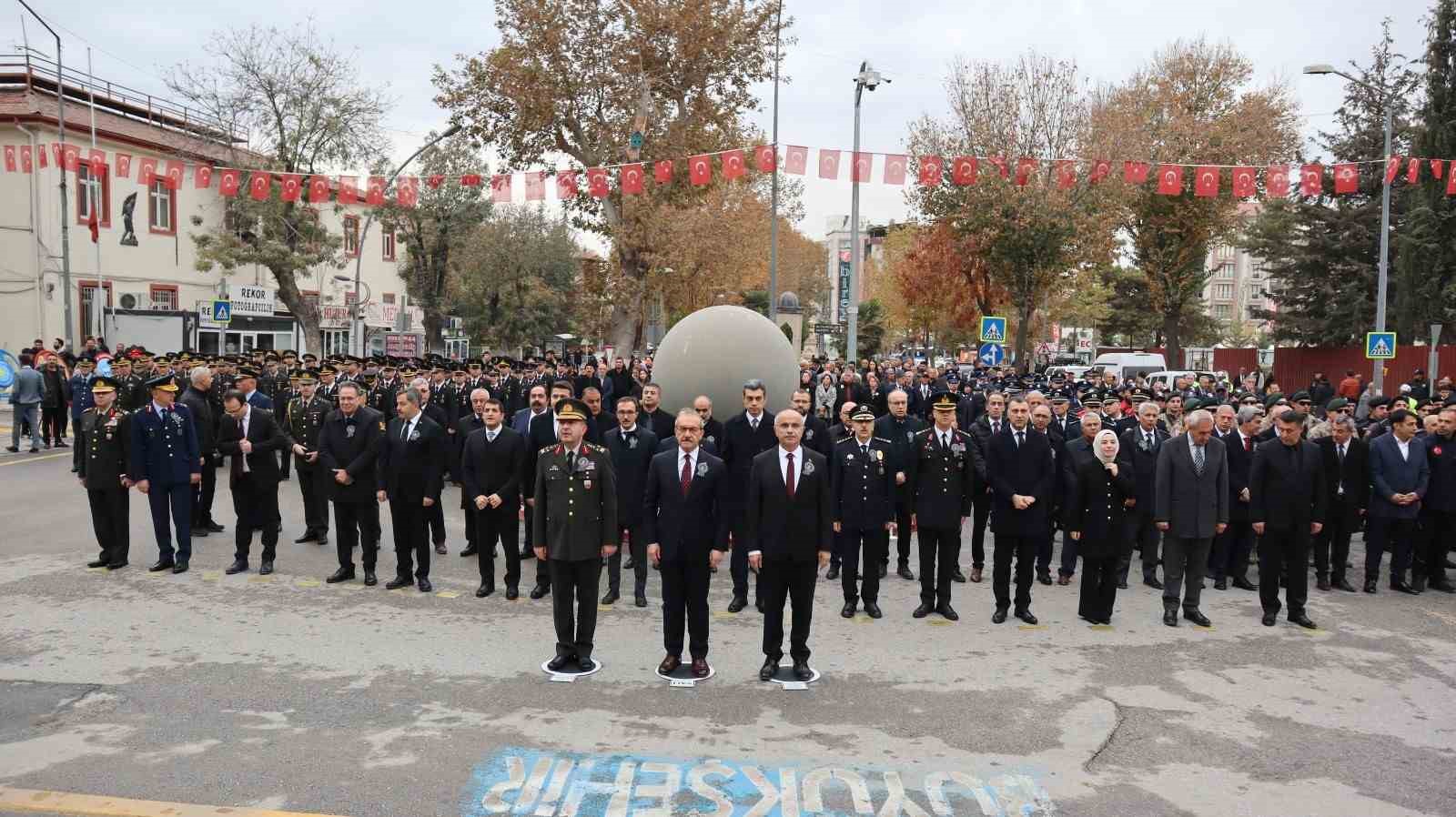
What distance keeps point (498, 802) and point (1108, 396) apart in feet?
36.9

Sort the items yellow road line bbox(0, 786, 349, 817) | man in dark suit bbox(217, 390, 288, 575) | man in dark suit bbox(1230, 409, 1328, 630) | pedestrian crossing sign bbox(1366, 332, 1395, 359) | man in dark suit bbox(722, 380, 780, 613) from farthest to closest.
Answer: pedestrian crossing sign bbox(1366, 332, 1395, 359), man in dark suit bbox(217, 390, 288, 575), man in dark suit bbox(722, 380, 780, 613), man in dark suit bbox(1230, 409, 1328, 630), yellow road line bbox(0, 786, 349, 817)

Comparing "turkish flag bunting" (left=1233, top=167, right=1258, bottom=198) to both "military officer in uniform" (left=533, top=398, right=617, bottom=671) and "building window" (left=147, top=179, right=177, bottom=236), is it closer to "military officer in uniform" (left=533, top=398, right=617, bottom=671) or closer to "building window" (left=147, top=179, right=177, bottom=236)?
"military officer in uniform" (left=533, top=398, right=617, bottom=671)

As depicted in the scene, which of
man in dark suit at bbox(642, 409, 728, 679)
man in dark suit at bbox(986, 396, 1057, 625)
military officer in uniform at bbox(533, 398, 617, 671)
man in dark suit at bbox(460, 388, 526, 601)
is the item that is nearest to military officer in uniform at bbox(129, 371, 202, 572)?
man in dark suit at bbox(460, 388, 526, 601)

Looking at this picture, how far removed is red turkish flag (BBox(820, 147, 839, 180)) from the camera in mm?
20234

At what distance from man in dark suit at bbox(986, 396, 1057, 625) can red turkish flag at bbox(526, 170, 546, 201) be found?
16.5 metres

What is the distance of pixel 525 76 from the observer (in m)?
28.8

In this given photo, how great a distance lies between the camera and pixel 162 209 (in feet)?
116

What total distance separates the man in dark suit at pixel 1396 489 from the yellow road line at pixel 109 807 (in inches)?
397

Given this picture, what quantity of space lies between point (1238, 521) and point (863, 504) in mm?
4261

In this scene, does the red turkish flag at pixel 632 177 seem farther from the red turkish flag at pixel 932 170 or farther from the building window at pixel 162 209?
the building window at pixel 162 209

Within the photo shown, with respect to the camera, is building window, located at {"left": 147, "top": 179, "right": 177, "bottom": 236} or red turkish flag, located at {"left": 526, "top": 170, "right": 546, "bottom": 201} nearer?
red turkish flag, located at {"left": 526, "top": 170, "right": 546, "bottom": 201}

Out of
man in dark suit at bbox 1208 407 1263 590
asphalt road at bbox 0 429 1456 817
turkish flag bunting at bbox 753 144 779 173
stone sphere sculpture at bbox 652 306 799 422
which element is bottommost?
asphalt road at bbox 0 429 1456 817

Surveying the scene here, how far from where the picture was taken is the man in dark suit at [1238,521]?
10273mm

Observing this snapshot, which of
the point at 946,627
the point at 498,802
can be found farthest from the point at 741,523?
the point at 498,802
